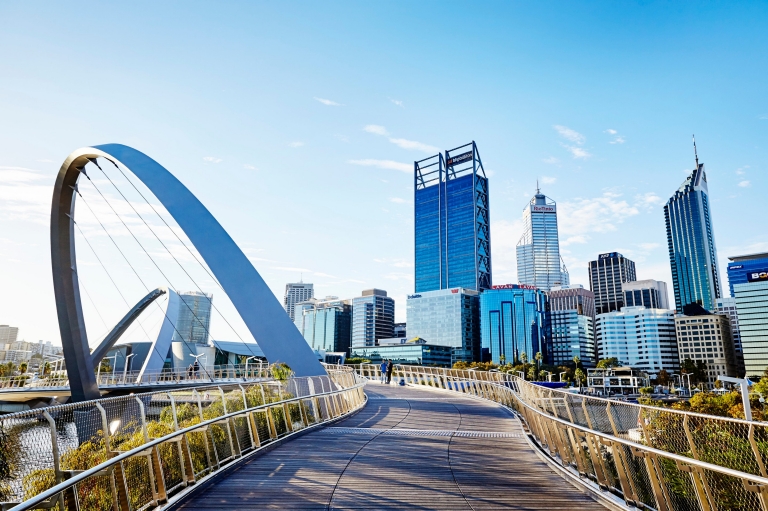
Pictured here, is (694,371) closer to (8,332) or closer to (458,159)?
A: (458,159)

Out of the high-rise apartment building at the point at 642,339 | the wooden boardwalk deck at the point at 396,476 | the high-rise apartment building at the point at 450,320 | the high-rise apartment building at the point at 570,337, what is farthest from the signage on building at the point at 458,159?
the wooden boardwalk deck at the point at 396,476

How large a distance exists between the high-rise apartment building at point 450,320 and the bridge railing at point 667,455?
14971 cm

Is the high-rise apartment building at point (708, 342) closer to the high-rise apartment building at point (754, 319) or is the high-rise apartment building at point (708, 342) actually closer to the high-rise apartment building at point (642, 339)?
the high-rise apartment building at point (642, 339)

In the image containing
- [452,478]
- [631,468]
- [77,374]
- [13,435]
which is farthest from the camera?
[77,374]

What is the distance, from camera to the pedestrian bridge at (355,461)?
5.27 metres

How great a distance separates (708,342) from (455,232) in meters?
81.5

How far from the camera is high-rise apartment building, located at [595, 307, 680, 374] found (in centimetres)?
16600

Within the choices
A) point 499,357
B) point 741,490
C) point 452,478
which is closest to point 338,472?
point 452,478

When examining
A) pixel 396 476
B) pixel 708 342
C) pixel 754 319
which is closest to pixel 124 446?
pixel 396 476

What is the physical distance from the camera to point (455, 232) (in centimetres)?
18512

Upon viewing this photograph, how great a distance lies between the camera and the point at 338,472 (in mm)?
7922

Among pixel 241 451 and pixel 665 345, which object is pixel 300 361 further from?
pixel 665 345

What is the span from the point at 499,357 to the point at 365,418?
145316 mm

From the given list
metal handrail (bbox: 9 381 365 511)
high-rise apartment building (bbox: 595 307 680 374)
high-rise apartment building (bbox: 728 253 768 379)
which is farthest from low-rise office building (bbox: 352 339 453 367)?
metal handrail (bbox: 9 381 365 511)
